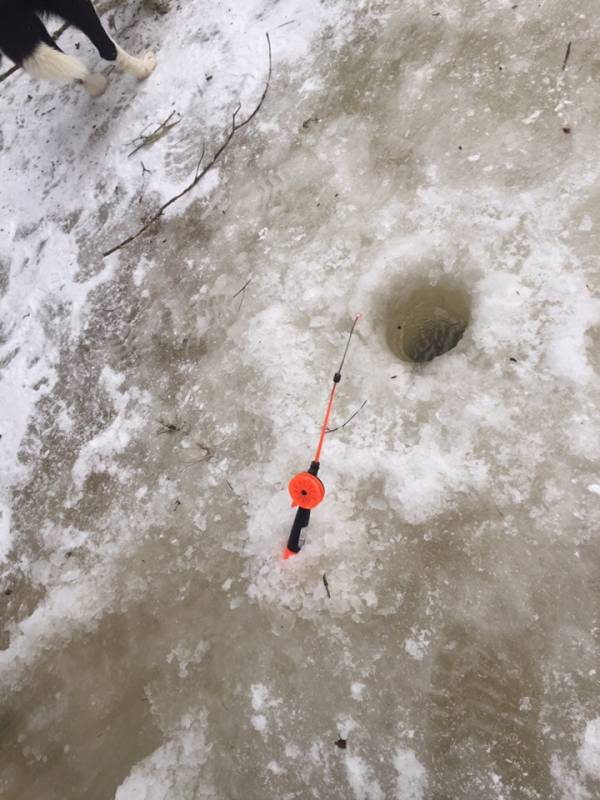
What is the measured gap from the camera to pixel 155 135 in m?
3.37

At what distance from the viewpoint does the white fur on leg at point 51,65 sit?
2.80 metres

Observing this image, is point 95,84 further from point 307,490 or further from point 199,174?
point 307,490

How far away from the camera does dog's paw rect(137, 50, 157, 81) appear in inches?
136

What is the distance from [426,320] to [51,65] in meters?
2.59

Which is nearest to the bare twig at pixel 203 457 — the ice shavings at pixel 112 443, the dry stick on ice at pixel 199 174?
the ice shavings at pixel 112 443

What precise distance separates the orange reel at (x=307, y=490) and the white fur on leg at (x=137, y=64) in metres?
3.13

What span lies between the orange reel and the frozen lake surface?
0.40 m

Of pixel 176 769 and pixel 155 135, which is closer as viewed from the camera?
pixel 176 769

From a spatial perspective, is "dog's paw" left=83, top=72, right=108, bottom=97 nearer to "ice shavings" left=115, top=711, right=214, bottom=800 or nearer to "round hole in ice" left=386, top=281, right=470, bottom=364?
"round hole in ice" left=386, top=281, right=470, bottom=364

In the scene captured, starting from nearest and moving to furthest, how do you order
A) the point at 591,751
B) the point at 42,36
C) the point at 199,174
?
1. the point at 591,751
2. the point at 42,36
3. the point at 199,174

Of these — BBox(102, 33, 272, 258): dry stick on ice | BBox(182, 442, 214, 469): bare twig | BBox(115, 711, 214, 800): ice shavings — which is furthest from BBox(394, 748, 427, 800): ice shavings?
BBox(102, 33, 272, 258): dry stick on ice

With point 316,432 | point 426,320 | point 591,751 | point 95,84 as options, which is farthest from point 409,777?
point 95,84

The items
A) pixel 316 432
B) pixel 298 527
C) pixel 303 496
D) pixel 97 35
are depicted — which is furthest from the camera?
pixel 97 35

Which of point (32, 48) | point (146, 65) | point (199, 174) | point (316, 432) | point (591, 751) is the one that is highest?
point (32, 48)
